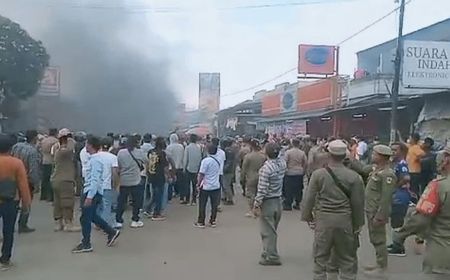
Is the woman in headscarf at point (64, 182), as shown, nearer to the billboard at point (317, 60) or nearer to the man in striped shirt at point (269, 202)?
the man in striped shirt at point (269, 202)

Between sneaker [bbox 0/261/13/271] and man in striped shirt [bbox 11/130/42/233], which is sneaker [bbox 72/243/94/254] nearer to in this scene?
sneaker [bbox 0/261/13/271]

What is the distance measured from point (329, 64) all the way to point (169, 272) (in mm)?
30165

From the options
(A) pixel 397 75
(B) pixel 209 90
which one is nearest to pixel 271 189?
(A) pixel 397 75

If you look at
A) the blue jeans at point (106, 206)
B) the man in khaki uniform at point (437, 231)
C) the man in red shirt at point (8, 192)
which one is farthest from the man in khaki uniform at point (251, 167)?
the man in khaki uniform at point (437, 231)

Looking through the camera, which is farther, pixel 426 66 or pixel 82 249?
pixel 426 66

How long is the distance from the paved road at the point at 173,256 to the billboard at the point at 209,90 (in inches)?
2191

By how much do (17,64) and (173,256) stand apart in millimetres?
38957

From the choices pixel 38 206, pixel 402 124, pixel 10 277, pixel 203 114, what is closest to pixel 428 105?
pixel 402 124

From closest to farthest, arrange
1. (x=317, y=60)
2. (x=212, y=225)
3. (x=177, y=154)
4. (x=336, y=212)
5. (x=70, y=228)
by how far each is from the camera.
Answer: (x=336, y=212), (x=70, y=228), (x=212, y=225), (x=177, y=154), (x=317, y=60)

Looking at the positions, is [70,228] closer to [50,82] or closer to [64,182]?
[64,182]

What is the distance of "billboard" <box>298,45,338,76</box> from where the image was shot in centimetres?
3644

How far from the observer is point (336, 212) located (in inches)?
244

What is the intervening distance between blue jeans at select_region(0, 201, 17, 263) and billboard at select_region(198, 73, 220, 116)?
59009 millimetres

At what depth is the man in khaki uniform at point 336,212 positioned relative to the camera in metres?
6.20
